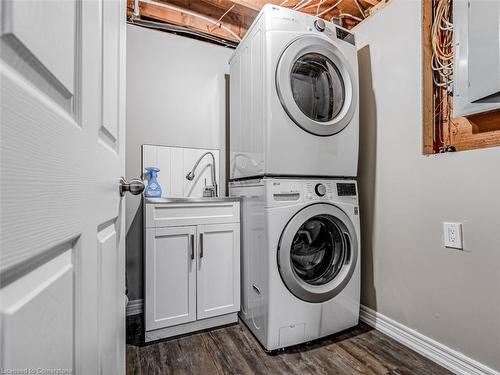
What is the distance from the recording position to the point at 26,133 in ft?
0.84

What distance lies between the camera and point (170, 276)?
1.49 metres

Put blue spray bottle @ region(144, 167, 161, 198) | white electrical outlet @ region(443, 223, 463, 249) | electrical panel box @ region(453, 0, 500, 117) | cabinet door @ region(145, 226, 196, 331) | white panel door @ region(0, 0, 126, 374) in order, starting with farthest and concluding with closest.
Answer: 1. blue spray bottle @ region(144, 167, 161, 198)
2. cabinet door @ region(145, 226, 196, 331)
3. white electrical outlet @ region(443, 223, 463, 249)
4. electrical panel box @ region(453, 0, 500, 117)
5. white panel door @ region(0, 0, 126, 374)

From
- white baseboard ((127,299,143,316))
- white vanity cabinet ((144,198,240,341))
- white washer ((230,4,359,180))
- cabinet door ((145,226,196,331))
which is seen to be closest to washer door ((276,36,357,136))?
white washer ((230,4,359,180))

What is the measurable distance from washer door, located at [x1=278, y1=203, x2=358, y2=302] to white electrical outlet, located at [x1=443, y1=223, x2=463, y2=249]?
0.45 m

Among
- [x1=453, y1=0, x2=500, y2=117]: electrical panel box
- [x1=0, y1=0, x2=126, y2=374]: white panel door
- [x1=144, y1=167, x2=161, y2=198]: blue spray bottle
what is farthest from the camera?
[x1=144, y1=167, x2=161, y2=198]: blue spray bottle

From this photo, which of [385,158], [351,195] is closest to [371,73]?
[385,158]

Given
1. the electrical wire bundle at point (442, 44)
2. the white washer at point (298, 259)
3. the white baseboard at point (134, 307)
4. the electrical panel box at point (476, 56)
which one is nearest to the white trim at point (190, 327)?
the white washer at point (298, 259)

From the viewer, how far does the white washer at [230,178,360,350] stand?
137cm

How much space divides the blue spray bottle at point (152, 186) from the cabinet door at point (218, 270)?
405 mm

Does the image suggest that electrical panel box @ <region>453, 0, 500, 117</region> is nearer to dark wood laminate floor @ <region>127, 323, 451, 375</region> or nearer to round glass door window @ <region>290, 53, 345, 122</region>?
round glass door window @ <region>290, 53, 345, 122</region>

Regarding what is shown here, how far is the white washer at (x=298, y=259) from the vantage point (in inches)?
53.9

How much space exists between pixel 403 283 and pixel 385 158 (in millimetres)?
774

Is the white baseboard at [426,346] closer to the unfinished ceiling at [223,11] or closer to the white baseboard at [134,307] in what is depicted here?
the white baseboard at [134,307]

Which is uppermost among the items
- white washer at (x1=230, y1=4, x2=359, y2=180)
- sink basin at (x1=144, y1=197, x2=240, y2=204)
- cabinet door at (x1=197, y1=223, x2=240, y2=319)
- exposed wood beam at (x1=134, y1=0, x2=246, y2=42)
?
exposed wood beam at (x1=134, y1=0, x2=246, y2=42)
